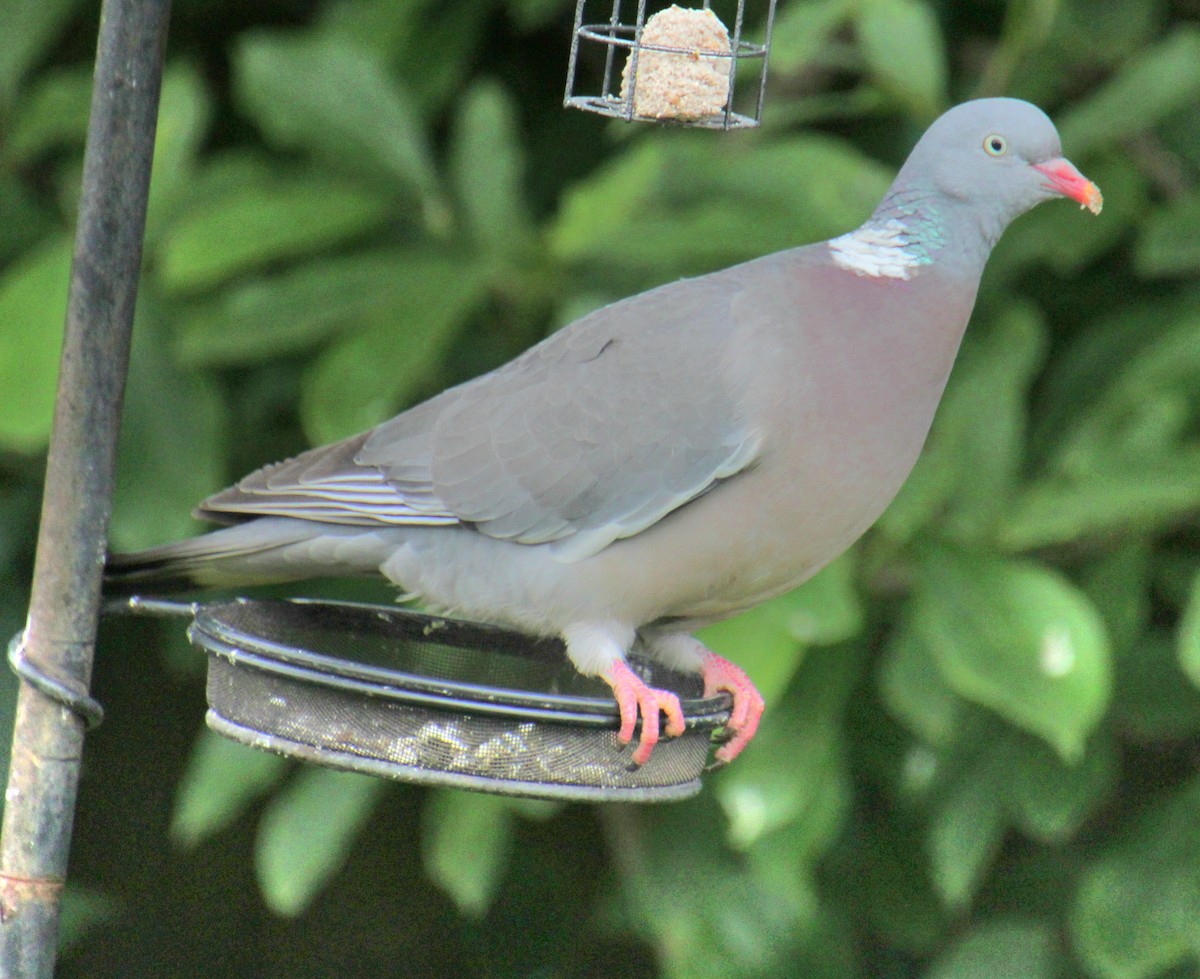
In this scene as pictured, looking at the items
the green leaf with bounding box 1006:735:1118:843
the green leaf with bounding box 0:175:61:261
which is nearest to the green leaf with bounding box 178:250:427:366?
the green leaf with bounding box 0:175:61:261

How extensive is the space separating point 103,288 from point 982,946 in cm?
252

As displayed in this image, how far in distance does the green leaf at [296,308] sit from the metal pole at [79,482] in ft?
4.83

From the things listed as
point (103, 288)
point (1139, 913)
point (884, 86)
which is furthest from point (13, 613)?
point (1139, 913)

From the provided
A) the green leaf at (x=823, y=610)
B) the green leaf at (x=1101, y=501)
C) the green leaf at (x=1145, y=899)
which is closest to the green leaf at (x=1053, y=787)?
the green leaf at (x=1145, y=899)

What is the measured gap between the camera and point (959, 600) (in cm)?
284

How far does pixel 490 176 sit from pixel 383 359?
1.62ft

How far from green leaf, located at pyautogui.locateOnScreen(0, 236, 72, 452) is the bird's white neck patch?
5.00 feet

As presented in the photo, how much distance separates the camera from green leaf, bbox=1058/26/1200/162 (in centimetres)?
294

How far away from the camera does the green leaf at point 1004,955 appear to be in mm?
3271

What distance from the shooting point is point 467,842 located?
10.1 feet

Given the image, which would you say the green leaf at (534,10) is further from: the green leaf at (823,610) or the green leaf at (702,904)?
the green leaf at (702,904)

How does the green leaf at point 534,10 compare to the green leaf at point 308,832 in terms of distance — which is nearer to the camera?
the green leaf at point 308,832

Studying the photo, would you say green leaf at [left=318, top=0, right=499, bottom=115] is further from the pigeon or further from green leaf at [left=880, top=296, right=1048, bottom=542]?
green leaf at [left=880, top=296, right=1048, bottom=542]

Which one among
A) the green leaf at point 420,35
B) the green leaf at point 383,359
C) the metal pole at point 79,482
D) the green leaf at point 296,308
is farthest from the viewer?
the green leaf at point 420,35
